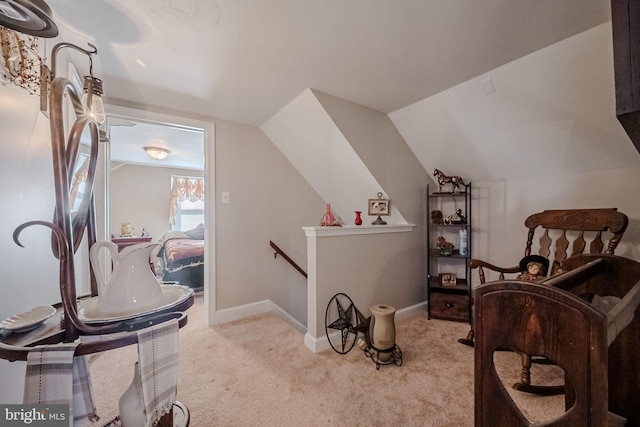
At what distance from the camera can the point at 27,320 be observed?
79 centimetres

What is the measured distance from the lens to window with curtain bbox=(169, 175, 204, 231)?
20.4 ft

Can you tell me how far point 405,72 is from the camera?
1.84 metres

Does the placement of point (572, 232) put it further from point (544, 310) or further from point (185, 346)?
point (185, 346)

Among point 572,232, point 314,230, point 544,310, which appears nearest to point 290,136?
point 314,230

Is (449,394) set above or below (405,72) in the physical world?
below

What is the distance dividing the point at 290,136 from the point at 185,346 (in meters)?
2.27

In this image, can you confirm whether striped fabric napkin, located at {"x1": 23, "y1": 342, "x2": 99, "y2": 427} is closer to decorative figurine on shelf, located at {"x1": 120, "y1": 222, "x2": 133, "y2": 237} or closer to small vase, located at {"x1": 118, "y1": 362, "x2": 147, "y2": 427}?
small vase, located at {"x1": 118, "y1": 362, "x2": 147, "y2": 427}

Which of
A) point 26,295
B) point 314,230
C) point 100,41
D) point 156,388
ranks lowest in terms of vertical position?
point 156,388

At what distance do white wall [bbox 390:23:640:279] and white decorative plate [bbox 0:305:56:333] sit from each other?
2741mm

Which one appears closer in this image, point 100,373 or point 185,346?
point 100,373

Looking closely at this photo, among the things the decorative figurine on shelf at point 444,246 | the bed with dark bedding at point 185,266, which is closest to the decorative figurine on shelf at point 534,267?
the decorative figurine on shelf at point 444,246

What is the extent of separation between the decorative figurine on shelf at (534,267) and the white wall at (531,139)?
588mm

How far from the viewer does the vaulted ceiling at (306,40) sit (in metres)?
1.25

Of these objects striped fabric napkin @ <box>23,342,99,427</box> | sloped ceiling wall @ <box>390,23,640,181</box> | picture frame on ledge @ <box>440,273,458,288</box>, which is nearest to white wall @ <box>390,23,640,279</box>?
sloped ceiling wall @ <box>390,23,640,181</box>
